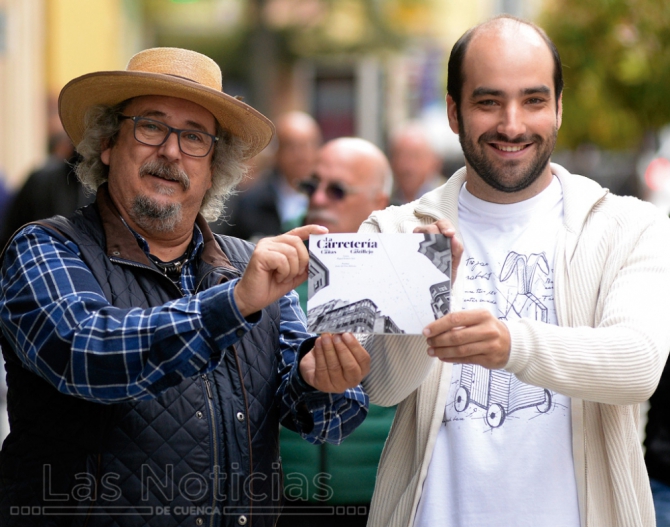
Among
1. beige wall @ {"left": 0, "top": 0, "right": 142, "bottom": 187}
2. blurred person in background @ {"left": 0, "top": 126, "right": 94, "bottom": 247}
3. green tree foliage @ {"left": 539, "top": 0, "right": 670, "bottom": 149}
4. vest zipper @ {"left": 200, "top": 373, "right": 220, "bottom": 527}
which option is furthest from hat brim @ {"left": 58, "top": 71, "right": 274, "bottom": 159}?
beige wall @ {"left": 0, "top": 0, "right": 142, "bottom": 187}

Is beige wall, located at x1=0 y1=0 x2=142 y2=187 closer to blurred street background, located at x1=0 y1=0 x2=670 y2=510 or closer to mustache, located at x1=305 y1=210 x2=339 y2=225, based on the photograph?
blurred street background, located at x1=0 y1=0 x2=670 y2=510

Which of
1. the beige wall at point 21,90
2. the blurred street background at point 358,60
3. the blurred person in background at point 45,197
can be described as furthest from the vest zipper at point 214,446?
the beige wall at point 21,90

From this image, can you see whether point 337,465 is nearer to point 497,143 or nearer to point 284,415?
point 284,415

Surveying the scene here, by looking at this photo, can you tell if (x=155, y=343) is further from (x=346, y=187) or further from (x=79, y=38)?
(x=79, y=38)

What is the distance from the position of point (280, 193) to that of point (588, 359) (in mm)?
5259

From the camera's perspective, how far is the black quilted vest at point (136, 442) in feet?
8.10

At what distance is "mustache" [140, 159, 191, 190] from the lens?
2.80 metres

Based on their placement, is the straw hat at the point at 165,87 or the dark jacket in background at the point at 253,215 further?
the dark jacket in background at the point at 253,215

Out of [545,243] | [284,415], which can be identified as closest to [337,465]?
[284,415]

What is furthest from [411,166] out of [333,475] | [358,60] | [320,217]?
[358,60]

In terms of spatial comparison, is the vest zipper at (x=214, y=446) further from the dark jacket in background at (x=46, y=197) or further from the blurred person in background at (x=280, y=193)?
the blurred person in background at (x=280, y=193)

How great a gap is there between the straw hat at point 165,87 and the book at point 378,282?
0.68 meters

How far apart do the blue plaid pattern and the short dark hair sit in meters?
0.92

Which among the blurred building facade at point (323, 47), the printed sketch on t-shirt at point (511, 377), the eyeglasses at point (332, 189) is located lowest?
the printed sketch on t-shirt at point (511, 377)
